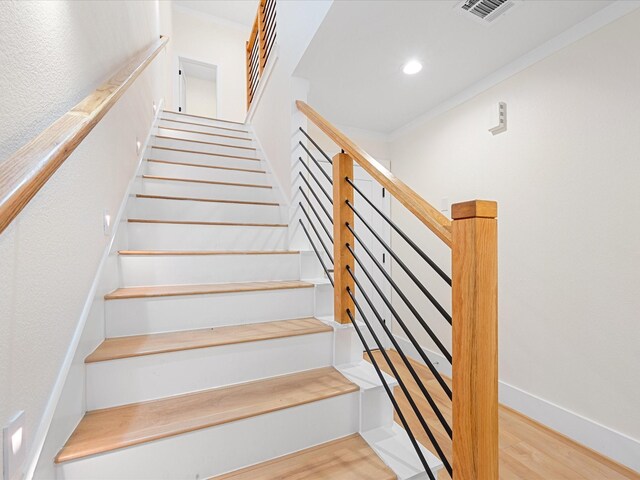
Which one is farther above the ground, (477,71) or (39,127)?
(477,71)

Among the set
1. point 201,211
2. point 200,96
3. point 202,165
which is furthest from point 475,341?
point 200,96

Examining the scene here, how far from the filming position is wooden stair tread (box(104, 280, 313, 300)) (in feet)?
4.31

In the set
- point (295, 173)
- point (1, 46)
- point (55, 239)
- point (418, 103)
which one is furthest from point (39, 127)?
point (418, 103)

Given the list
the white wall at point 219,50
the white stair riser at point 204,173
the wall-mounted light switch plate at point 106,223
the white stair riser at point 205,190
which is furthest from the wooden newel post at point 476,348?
the white wall at point 219,50

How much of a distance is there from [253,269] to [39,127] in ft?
3.78

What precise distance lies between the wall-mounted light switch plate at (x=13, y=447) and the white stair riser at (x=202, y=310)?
64 centimetres

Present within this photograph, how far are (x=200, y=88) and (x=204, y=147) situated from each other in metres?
3.83

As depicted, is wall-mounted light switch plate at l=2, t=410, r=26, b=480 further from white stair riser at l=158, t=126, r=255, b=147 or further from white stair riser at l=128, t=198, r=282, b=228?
white stair riser at l=158, t=126, r=255, b=147

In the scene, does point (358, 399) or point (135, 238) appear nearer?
point (358, 399)

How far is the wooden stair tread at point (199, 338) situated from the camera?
1.12 meters

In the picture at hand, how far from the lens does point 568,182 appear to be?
1826 mm

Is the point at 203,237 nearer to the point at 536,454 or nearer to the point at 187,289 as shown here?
the point at 187,289

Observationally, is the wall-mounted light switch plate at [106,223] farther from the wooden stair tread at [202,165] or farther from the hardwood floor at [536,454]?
the hardwood floor at [536,454]

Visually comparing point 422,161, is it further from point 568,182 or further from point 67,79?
point 67,79
